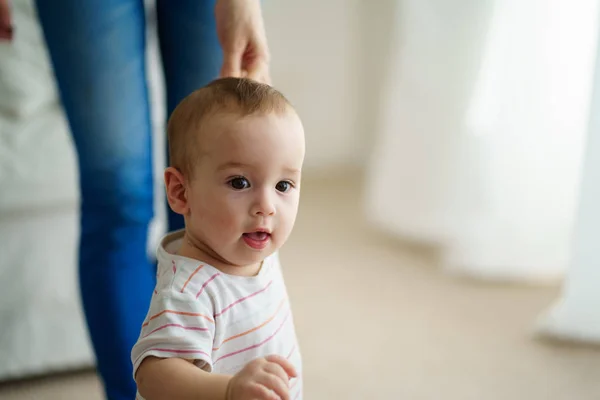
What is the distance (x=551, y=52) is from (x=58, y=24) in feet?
3.53

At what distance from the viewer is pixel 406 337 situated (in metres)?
1.53

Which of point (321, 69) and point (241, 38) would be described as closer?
point (241, 38)

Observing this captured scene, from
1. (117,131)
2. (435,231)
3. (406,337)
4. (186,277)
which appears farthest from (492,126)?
(186,277)

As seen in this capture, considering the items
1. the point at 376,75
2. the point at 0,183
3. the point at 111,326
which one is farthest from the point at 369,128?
the point at 111,326

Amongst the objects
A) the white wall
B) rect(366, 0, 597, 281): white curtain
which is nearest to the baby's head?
rect(366, 0, 597, 281): white curtain

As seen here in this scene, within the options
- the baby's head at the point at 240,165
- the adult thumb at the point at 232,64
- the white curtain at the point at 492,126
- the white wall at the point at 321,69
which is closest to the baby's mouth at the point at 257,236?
the baby's head at the point at 240,165

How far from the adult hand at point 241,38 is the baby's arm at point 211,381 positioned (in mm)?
387

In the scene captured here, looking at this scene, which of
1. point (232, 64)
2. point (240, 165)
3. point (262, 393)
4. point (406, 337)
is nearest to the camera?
point (262, 393)

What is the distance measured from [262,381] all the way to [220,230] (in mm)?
181

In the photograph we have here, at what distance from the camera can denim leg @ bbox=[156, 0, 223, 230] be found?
3.08 ft

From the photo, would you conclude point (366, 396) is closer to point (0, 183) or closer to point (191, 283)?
point (191, 283)

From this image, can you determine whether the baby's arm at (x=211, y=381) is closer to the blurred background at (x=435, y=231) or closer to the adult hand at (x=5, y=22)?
the adult hand at (x=5, y=22)

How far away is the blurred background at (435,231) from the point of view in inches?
54.3

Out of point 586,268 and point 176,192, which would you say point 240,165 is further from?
point 586,268
